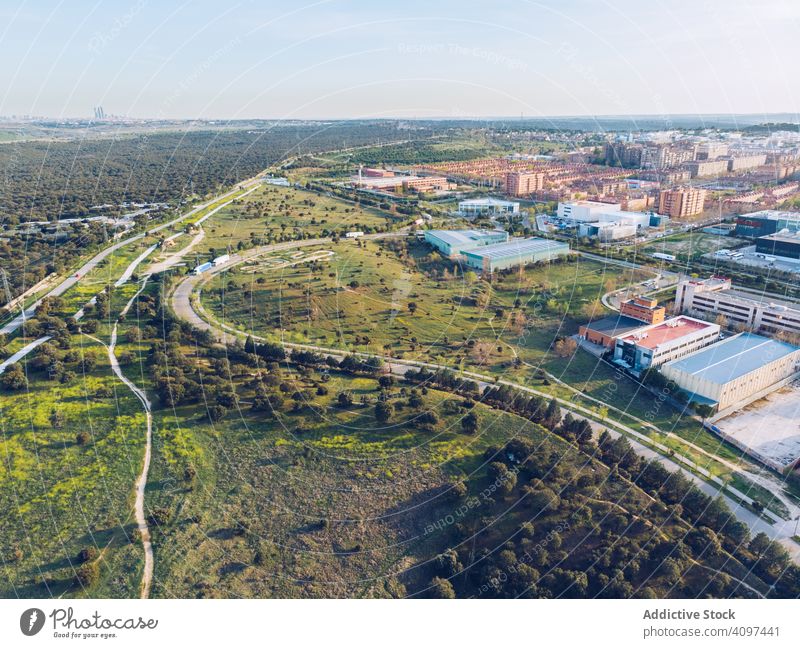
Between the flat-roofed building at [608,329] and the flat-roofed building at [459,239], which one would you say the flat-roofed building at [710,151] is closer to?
the flat-roofed building at [459,239]

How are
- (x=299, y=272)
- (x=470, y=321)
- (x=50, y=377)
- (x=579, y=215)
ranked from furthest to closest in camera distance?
(x=579, y=215)
(x=299, y=272)
(x=470, y=321)
(x=50, y=377)

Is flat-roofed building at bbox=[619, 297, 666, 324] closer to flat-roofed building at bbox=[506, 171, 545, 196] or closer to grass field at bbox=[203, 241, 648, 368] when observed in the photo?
grass field at bbox=[203, 241, 648, 368]

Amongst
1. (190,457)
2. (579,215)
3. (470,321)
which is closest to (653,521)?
(190,457)

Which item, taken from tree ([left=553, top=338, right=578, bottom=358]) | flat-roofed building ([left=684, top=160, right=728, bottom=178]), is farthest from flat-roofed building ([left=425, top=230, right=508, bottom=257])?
flat-roofed building ([left=684, top=160, right=728, bottom=178])

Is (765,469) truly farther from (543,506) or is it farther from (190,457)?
(190,457)

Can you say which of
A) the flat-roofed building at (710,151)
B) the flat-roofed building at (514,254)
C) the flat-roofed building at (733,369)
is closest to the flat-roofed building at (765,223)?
the flat-roofed building at (514,254)
